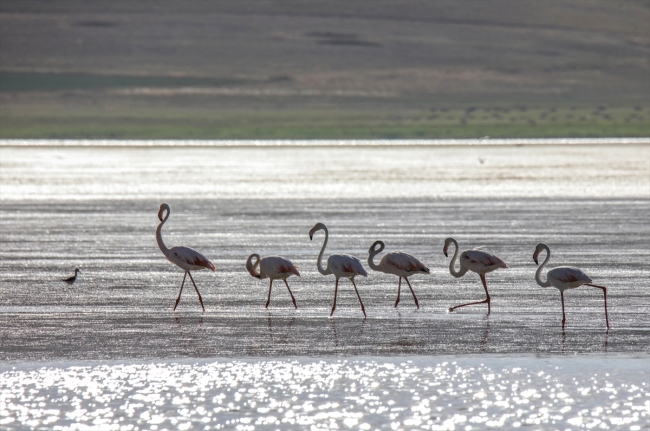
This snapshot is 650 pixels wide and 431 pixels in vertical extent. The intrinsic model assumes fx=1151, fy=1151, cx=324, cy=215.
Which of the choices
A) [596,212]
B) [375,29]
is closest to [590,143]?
[596,212]

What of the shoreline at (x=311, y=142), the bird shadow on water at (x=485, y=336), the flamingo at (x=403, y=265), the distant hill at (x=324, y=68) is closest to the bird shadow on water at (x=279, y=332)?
the flamingo at (x=403, y=265)

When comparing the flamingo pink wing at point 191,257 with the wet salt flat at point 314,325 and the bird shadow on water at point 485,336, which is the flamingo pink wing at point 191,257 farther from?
the bird shadow on water at point 485,336

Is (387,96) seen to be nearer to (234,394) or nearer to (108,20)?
(108,20)

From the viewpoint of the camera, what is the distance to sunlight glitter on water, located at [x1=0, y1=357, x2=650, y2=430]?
942 centimetres

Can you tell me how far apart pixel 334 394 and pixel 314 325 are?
3.03 meters

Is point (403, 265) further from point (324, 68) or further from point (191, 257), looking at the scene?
point (324, 68)

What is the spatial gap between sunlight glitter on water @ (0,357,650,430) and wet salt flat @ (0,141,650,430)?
27 millimetres

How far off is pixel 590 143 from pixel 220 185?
154 feet

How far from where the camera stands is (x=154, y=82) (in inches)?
5007

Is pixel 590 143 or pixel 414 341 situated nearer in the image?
pixel 414 341

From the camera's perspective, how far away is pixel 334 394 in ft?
33.7

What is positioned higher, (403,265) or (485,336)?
(403,265)

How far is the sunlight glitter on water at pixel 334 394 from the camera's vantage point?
942 cm

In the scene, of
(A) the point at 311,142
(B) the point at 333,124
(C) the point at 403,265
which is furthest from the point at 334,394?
(B) the point at 333,124
